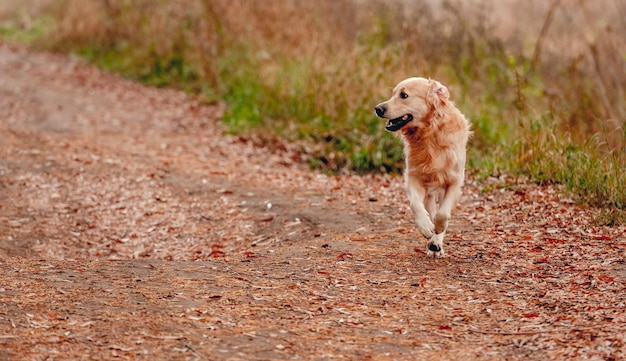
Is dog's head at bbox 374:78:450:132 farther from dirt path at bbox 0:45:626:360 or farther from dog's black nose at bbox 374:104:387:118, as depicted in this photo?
dirt path at bbox 0:45:626:360

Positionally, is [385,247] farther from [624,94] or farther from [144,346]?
[624,94]

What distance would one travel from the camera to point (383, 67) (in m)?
12.9

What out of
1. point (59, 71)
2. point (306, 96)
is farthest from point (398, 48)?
point (59, 71)

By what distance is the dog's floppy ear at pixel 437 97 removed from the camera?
695cm

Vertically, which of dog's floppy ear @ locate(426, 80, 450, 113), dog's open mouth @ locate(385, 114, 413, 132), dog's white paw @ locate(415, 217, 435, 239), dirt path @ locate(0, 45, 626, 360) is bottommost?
dirt path @ locate(0, 45, 626, 360)

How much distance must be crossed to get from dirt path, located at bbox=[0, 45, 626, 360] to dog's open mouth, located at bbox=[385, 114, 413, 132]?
107 cm

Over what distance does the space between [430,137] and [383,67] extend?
604cm

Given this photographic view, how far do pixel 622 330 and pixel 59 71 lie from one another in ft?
50.8

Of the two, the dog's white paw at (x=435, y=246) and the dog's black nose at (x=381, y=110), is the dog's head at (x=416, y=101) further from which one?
the dog's white paw at (x=435, y=246)

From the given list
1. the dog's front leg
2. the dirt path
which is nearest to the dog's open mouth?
the dog's front leg

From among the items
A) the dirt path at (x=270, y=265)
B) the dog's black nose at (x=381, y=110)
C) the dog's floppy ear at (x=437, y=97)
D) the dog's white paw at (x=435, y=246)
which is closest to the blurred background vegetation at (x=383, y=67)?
the dirt path at (x=270, y=265)

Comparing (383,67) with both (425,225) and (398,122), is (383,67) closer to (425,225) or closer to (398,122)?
(398,122)

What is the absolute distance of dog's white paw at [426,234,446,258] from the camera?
6909 millimetres

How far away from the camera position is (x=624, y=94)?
12695mm
